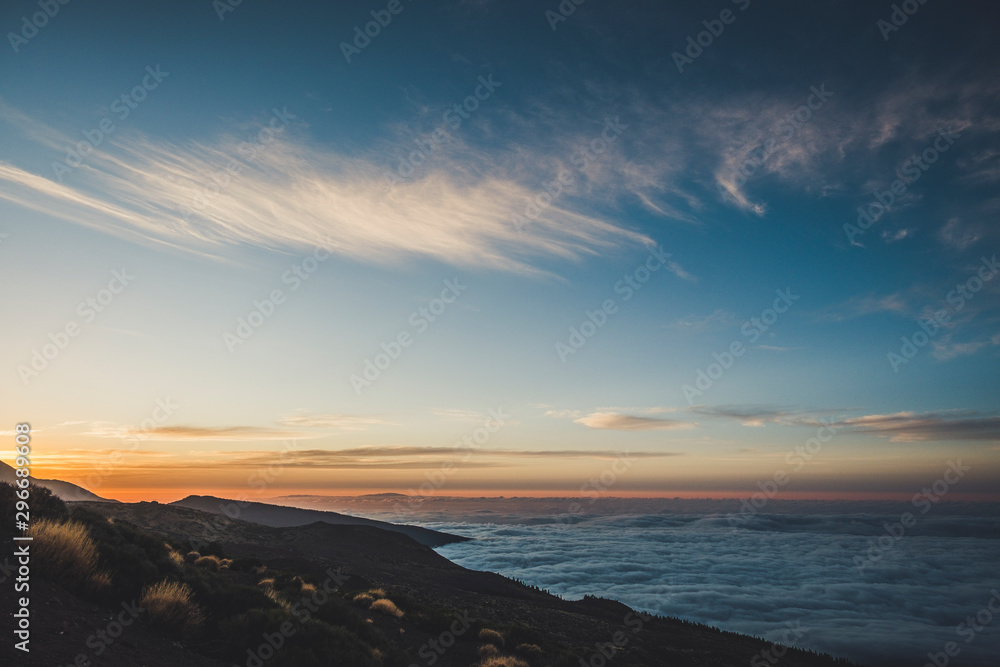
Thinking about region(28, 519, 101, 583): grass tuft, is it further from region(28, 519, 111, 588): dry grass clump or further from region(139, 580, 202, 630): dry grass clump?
region(139, 580, 202, 630): dry grass clump

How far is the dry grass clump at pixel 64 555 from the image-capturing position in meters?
8.36

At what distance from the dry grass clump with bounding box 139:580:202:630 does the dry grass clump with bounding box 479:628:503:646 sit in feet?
36.4

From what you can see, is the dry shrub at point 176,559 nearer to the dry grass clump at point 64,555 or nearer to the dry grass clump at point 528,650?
the dry grass clump at point 64,555

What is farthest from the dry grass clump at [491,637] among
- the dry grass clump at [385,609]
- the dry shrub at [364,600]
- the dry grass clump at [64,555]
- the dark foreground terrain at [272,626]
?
the dry grass clump at [64,555]

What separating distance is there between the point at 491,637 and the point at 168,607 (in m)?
12.2

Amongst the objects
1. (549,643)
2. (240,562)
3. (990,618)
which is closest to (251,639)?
(549,643)

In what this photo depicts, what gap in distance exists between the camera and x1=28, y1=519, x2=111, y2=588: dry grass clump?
8359 mm

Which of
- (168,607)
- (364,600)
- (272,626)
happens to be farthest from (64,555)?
(364,600)

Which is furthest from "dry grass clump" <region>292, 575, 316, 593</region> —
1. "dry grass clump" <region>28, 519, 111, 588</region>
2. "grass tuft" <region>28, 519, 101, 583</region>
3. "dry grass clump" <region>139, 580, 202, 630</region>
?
"grass tuft" <region>28, 519, 101, 583</region>

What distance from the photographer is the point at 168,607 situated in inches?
361

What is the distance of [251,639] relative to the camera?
9.76 m

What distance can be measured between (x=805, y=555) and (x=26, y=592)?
187100 mm

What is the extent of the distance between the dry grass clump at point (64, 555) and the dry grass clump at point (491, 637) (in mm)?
13132

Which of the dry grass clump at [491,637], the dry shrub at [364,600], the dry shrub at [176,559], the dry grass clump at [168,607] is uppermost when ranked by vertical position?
the dry grass clump at [168,607]
